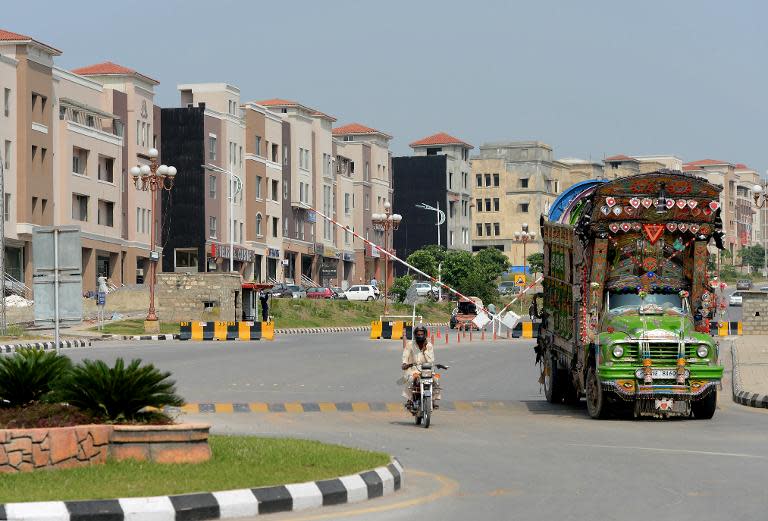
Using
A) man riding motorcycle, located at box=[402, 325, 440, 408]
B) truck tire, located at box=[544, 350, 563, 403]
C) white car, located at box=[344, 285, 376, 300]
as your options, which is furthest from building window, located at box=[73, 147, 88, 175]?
man riding motorcycle, located at box=[402, 325, 440, 408]

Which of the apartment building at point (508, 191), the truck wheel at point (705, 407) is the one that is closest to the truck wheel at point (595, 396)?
the truck wheel at point (705, 407)

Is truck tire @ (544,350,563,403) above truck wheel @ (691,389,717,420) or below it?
above

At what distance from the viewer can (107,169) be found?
89.9 metres

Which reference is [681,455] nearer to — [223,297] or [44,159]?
[223,297]

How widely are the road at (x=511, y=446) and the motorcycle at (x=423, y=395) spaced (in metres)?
0.27

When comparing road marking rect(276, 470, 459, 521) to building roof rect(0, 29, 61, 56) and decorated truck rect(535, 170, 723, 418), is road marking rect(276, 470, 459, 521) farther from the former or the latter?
building roof rect(0, 29, 61, 56)

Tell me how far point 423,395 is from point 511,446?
2.94m

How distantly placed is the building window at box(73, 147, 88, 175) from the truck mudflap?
6499 cm

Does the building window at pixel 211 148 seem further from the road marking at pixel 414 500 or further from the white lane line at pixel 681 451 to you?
the road marking at pixel 414 500

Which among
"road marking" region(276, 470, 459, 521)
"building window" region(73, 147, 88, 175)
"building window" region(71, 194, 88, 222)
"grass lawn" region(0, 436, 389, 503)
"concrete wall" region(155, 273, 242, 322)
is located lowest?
"road marking" region(276, 470, 459, 521)

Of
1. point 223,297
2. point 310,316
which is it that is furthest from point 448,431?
point 310,316

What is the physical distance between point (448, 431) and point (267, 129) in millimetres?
91990

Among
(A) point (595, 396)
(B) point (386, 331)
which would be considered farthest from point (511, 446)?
(B) point (386, 331)

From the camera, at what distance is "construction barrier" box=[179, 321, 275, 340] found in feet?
192
